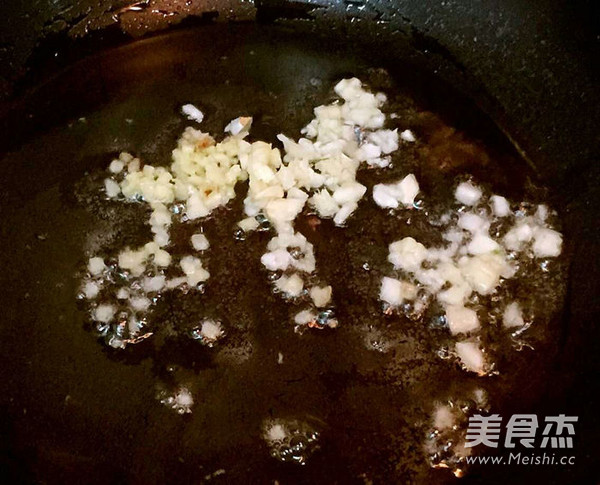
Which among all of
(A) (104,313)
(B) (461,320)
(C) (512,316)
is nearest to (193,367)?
(A) (104,313)

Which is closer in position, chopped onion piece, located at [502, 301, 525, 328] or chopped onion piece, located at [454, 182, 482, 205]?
chopped onion piece, located at [502, 301, 525, 328]

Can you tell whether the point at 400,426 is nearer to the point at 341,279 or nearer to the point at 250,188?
the point at 341,279

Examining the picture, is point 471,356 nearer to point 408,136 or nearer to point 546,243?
point 546,243

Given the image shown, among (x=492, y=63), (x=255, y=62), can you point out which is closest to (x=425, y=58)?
(x=492, y=63)

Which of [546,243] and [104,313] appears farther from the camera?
[546,243]

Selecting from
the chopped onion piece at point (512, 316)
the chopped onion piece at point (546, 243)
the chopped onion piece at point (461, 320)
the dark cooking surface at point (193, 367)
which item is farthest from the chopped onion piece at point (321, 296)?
the chopped onion piece at point (546, 243)

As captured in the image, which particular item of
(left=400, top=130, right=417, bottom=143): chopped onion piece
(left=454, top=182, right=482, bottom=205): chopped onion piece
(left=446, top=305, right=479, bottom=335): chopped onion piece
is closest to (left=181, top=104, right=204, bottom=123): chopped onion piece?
(left=400, top=130, right=417, bottom=143): chopped onion piece

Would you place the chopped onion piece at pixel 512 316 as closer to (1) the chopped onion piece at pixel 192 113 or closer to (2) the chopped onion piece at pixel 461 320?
(2) the chopped onion piece at pixel 461 320

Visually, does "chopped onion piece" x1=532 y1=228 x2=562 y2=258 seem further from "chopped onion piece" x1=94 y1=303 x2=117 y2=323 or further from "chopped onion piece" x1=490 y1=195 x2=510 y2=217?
"chopped onion piece" x1=94 y1=303 x2=117 y2=323
